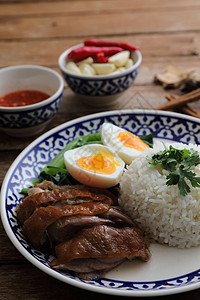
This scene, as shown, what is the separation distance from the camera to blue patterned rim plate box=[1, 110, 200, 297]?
180 centimetres

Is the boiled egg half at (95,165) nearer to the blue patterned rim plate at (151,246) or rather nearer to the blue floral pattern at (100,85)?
the blue patterned rim plate at (151,246)

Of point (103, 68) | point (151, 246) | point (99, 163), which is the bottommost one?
point (151, 246)

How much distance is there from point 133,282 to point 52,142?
4.33 ft

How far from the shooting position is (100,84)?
3.29m

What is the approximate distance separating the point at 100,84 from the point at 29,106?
71 cm

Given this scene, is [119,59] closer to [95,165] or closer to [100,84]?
[100,84]

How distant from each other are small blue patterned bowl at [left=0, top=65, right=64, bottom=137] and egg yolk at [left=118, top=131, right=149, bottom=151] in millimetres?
705

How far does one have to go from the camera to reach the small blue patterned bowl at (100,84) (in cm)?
326

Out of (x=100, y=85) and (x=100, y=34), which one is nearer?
(x=100, y=85)

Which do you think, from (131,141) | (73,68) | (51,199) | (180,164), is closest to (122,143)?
(131,141)

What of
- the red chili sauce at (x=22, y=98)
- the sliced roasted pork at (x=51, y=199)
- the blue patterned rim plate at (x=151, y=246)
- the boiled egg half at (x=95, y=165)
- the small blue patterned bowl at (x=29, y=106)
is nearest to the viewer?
the blue patterned rim plate at (x=151, y=246)

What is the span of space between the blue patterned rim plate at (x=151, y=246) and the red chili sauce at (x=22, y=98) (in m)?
0.55

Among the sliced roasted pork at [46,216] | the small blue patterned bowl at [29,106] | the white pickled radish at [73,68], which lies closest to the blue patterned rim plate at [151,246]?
the sliced roasted pork at [46,216]

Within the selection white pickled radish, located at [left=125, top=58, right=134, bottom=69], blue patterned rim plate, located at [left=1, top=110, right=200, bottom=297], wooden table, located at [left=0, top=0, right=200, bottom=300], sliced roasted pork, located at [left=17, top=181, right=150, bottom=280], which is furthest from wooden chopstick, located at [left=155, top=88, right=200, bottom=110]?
sliced roasted pork, located at [left=17, top=181, right=150, bottom=280]
